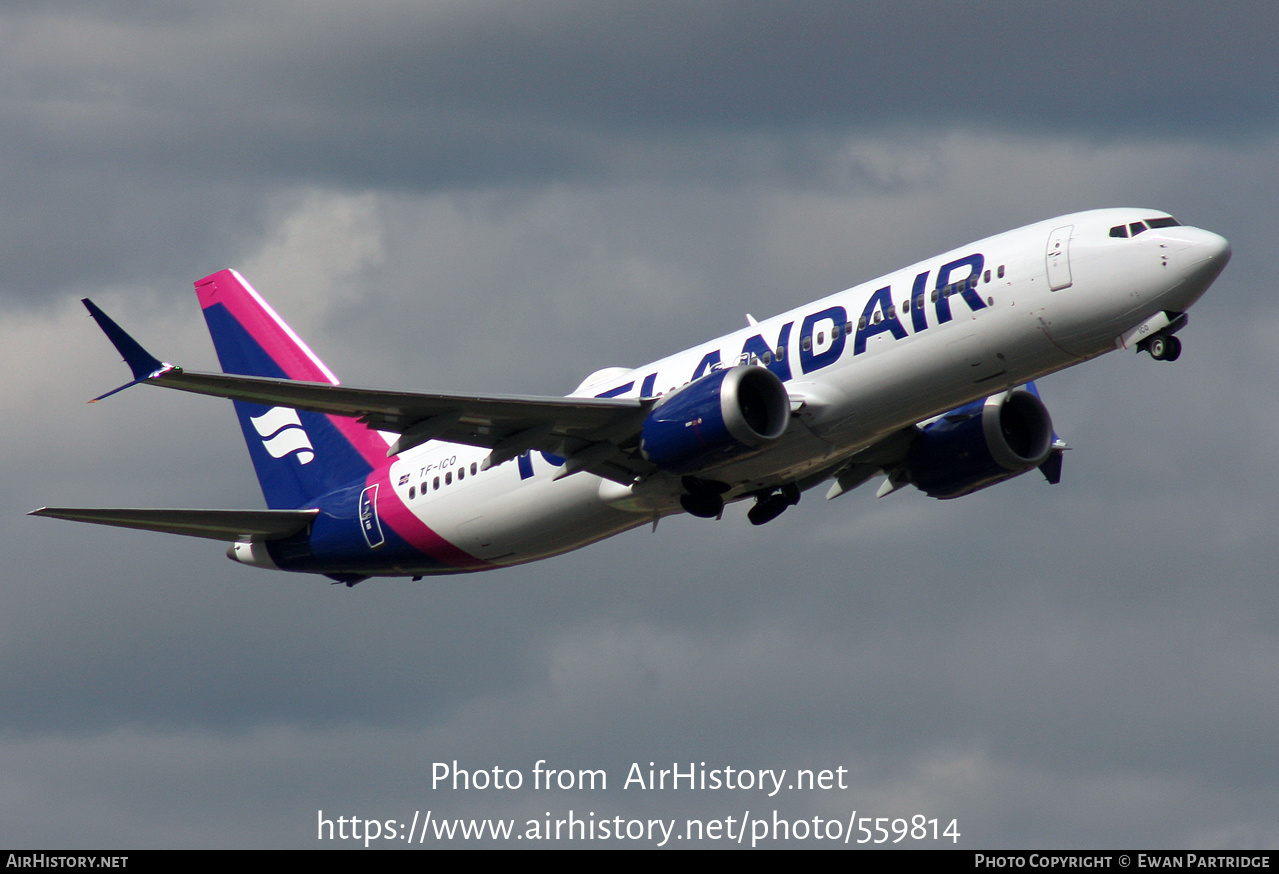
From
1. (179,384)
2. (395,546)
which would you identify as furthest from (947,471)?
(179,384)

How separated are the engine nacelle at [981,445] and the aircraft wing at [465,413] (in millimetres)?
8869

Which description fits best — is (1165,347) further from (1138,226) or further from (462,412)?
(462,412)

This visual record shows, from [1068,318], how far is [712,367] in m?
8.94

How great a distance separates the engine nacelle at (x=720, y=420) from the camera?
40969mm

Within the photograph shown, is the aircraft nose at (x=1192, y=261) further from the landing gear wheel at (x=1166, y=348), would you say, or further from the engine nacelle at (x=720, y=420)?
the engine nacelle at (x=720, y=420)

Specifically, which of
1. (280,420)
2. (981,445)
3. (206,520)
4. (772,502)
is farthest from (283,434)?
(981,445)

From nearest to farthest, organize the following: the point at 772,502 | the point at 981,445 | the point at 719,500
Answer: the point at 719,500
the point at 772,502
the point at 981,445

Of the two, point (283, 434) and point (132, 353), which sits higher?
point (283, 434)

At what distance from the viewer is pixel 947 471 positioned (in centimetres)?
4825

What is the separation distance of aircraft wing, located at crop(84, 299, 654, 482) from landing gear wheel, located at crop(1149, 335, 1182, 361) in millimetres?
11847

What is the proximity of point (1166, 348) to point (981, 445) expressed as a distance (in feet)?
28.7

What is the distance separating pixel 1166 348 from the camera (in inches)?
1569

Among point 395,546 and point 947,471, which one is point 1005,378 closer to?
A: point 947,471

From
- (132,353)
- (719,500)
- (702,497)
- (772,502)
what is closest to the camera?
(132,353)
